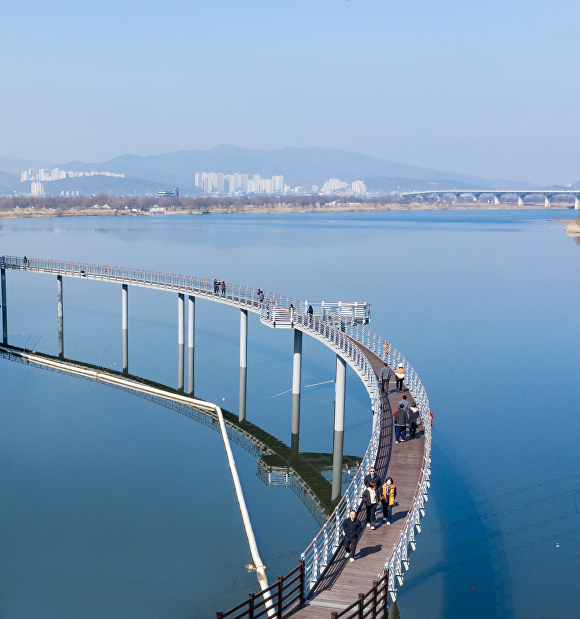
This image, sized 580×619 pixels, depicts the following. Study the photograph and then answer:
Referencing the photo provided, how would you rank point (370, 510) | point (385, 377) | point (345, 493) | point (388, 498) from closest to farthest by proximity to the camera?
point (370, 510) < point (388, 498) < point (345, 493) < point (385, 377)

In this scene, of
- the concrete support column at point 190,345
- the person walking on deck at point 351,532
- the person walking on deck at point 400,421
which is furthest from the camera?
the concrete support column at point 190,345

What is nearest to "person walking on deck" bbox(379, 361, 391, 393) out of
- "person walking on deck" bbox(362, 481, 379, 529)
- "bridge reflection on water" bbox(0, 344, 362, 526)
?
"bridge reflection on water" bbox(0, 344, 362, 526)

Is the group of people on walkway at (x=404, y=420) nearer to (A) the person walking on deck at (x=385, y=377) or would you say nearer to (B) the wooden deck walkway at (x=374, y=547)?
(B) the wooden deck walkway at (x=374, y=547)

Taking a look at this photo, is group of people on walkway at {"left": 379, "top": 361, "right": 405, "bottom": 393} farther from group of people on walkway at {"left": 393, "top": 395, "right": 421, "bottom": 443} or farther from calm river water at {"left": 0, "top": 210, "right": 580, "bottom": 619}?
calm river water at {"left": 0, "top": 210, "right": 580, "bottom": 619}

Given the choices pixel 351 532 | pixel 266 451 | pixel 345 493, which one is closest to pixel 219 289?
pixel 266 451

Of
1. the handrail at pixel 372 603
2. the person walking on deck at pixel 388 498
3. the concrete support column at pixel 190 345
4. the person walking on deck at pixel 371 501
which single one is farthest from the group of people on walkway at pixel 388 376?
the concrete support column at pixel 190 345

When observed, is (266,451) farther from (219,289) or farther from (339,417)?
(219,289)
